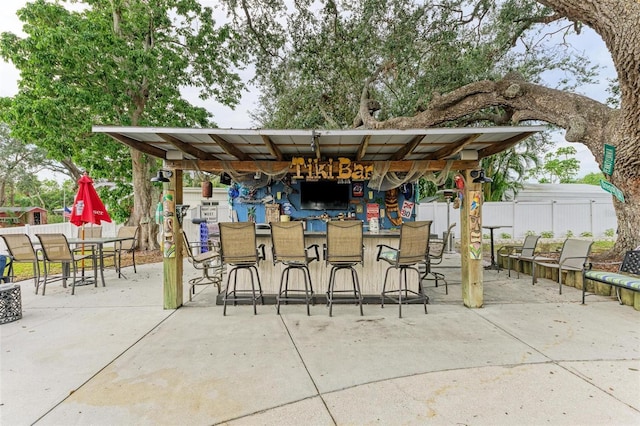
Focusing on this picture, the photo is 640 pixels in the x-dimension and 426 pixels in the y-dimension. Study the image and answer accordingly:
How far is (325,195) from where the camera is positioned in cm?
789

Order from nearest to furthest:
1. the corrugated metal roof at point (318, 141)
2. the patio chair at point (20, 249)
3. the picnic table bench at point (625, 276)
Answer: the corrugated metal roof at point (318, 141), the picnic table bench at point (625, 276), the patio chair at point (20, 249)

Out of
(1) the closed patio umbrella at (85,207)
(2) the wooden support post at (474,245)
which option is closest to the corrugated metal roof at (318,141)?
(2) the wooden support post at (474,245)

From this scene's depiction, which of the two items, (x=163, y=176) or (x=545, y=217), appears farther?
(x=545, y=217)

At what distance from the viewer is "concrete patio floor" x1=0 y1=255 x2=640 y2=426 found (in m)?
2.25

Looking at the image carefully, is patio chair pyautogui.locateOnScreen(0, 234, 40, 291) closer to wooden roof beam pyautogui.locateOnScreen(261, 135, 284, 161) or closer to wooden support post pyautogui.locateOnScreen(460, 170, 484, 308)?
wooden roof beam pyautogui.locateOnScreen(261, 135, 284, 161)

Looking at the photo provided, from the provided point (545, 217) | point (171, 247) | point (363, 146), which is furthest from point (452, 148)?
point (545, 217)

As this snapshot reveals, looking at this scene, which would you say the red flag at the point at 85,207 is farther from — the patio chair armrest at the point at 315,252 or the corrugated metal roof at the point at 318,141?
the patio chair armrest at the point at 315,252

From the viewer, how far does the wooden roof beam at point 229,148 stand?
14.5 feet

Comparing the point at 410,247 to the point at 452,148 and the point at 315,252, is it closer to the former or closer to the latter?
the point at 315,252

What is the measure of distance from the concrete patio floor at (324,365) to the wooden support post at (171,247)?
0.26 meters

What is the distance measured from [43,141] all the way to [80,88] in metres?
1.70

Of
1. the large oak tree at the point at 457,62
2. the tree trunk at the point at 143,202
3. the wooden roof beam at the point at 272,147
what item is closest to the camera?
the wooden roof beam at the point at 272,147

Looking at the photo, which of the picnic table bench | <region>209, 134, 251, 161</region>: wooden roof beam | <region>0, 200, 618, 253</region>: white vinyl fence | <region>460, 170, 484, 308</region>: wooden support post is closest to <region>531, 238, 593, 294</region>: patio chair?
the picnic table bench

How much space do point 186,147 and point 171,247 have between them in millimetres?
1432
